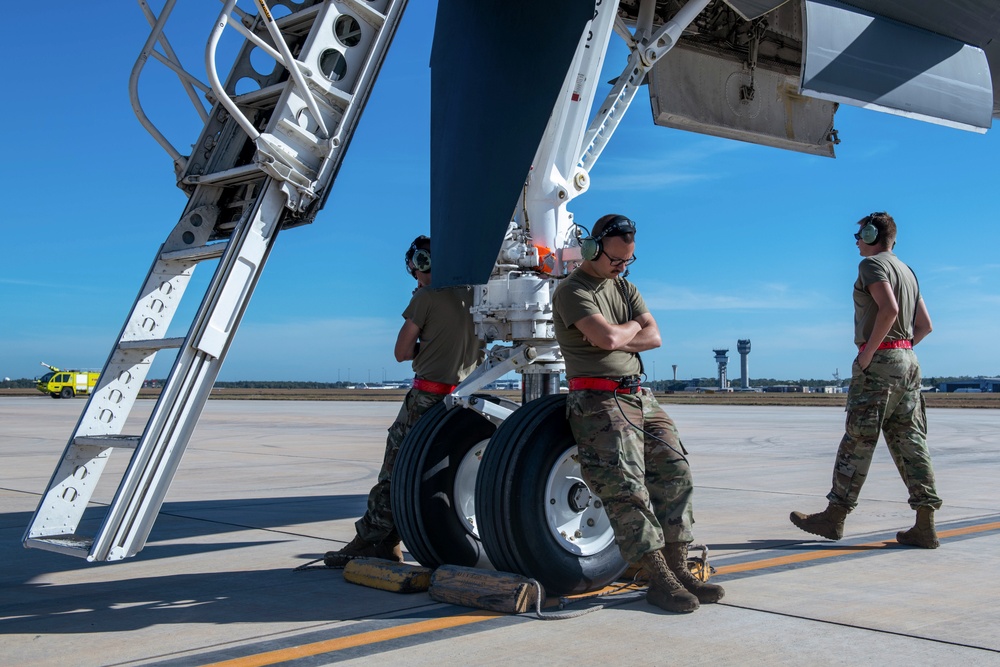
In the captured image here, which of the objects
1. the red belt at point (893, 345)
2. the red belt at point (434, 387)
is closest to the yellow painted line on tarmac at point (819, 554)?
the red belt at point (893, 345)

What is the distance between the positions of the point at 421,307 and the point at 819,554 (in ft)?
8.94

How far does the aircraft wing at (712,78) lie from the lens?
5.05 meters

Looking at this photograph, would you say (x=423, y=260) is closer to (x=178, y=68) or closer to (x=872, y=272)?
(x=178, y=68)

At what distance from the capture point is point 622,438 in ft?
14.5

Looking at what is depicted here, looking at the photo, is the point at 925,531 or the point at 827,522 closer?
the point at 925,531

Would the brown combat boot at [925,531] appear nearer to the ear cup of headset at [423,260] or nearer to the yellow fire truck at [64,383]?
the ear cup of headset at [423,260]

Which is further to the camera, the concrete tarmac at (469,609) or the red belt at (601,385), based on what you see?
the red belt at (601,385)

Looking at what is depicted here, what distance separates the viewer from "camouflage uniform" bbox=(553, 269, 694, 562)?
4.36 metres

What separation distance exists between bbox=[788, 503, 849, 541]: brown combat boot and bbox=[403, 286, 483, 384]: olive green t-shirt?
233 cm

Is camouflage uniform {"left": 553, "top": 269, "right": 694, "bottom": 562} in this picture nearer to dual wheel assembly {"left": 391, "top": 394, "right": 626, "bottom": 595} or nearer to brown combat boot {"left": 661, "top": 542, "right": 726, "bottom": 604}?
brown combat boot {"left": 661, "top": 542, "right": 726, "bottom": 604}

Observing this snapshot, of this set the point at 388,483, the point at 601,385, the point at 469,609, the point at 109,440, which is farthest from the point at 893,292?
the point at 109,440

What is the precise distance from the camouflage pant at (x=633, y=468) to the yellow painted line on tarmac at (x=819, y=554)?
741 mm

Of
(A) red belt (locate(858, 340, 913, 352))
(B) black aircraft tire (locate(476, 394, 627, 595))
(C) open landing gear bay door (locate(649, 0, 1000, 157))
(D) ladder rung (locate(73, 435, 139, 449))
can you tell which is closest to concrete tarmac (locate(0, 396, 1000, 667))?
(B) black aircraft tire (locate(476, 394, 627, 595))

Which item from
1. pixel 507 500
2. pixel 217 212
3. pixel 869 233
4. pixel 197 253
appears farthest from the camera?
pixel 869 233
